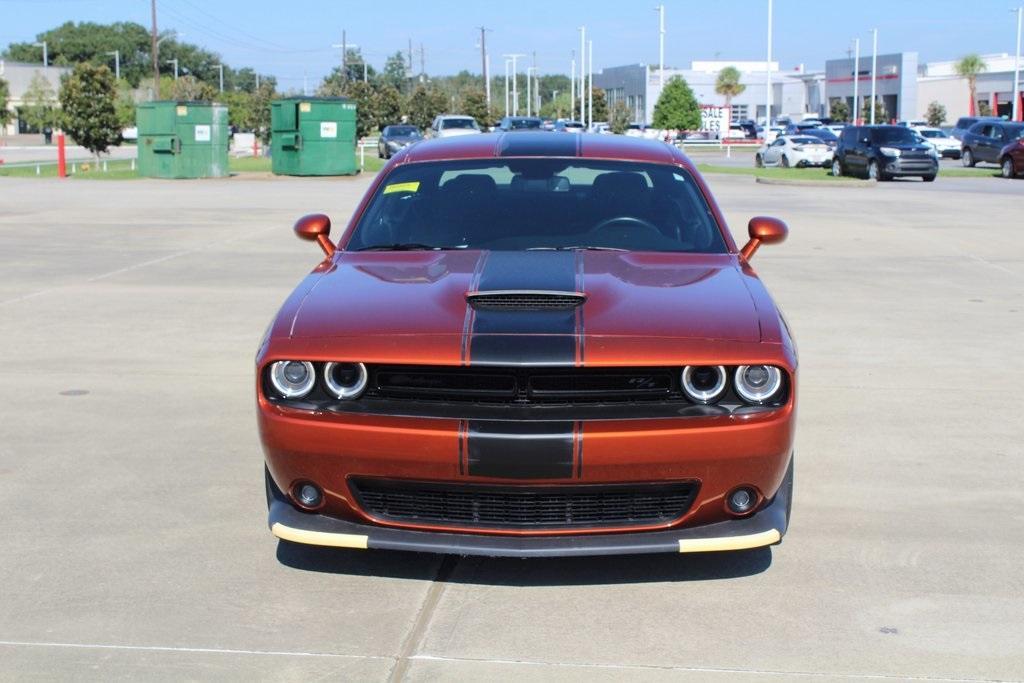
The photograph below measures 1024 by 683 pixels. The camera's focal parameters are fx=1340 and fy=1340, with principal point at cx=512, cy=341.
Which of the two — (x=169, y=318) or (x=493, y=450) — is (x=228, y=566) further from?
(x=169, y=318)

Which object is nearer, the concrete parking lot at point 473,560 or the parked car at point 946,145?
the concrete parking lot at point 473,560

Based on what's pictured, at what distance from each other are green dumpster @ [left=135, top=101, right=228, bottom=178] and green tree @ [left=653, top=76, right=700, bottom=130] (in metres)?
35.0

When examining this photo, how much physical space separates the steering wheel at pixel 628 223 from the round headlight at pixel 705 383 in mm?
1522

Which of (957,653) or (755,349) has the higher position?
(755,349)

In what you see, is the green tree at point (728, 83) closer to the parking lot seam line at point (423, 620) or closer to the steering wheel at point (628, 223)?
the steering wheel at point (628, 223)

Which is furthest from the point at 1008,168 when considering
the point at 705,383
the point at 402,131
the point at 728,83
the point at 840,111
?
the point at 728,83

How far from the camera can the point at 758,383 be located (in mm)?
4562

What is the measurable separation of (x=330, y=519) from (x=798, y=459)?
272cm

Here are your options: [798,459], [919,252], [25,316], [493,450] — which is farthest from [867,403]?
[919,252]

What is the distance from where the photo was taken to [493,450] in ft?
14.1

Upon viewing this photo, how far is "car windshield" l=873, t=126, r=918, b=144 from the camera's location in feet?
115

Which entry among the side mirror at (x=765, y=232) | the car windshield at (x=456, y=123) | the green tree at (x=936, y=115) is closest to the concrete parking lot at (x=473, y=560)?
the side mirror at (x=765, y=232)

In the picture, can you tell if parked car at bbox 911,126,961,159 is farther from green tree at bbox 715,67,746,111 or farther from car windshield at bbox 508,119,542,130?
green tree at bbox 715,67,746,111

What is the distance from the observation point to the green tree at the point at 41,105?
8631 cm
